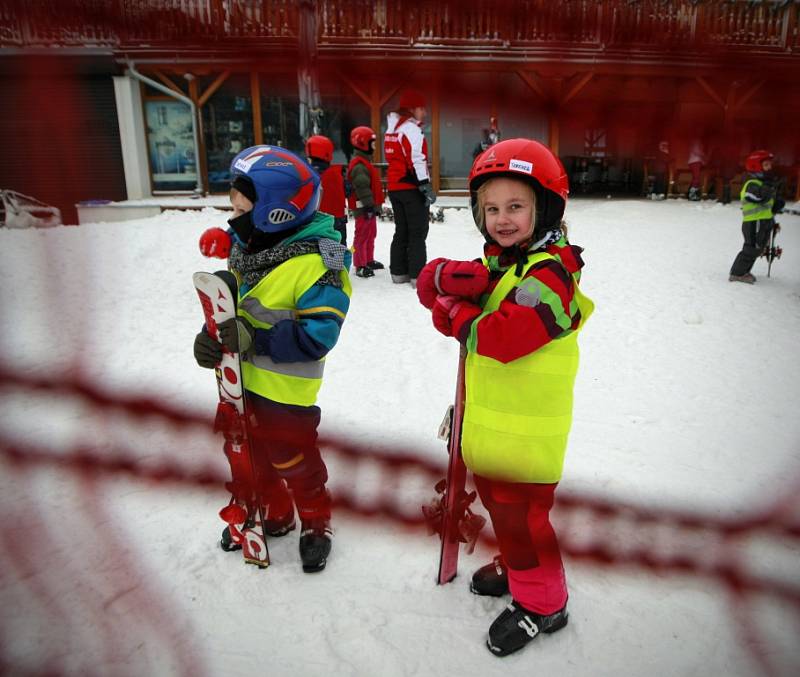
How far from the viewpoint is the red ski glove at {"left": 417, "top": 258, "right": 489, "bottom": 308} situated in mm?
1660

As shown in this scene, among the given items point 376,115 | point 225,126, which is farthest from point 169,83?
point 376,115

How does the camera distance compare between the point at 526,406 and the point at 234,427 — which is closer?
the point at 526,406

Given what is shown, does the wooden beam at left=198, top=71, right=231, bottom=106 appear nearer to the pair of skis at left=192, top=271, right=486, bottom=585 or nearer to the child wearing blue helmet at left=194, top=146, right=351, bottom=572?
the child wearing blue helmet at left=194, top=146, right=351, bottom=572

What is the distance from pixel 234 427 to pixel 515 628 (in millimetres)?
1176

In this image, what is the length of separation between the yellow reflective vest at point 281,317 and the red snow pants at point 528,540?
71cm

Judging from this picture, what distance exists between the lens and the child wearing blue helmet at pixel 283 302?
195 centimetres

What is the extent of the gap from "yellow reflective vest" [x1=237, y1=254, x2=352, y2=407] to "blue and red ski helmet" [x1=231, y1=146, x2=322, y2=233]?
15 centimetres

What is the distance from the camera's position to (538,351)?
1690 mm

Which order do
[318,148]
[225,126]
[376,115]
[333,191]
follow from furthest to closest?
[225,126] → [376,115] → [333,191] → [318,148]

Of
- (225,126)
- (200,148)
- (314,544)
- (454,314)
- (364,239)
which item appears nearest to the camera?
(454,314)

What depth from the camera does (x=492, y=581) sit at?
6.95 ft

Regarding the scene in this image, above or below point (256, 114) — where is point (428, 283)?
below

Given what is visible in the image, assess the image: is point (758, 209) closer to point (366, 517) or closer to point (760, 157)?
point (760, 157)

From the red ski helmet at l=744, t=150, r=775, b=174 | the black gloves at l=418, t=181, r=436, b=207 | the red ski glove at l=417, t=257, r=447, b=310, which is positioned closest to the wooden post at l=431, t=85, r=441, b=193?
the black gloves at l=418, t=181, r=436, b=207
